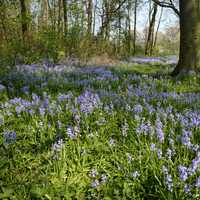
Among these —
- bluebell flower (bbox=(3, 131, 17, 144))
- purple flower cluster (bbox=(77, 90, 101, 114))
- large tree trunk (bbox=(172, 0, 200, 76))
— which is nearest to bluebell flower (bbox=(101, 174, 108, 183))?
bluebell flower (bbox=(3, 131, 17, 144))

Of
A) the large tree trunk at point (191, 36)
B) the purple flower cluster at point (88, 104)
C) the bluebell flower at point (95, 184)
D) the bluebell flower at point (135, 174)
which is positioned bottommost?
the bluebell flower at point (95, 184)

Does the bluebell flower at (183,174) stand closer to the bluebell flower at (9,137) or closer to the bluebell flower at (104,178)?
the bluebell flower at (104,178)

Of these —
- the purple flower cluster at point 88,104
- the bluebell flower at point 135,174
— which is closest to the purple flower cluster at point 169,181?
the bluebell flower at point 135,174

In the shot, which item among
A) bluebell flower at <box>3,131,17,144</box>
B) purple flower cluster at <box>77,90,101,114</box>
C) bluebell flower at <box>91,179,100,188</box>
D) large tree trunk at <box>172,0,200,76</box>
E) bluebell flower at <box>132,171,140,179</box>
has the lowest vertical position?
bluebell flower at <box>91,179,100,188</box>

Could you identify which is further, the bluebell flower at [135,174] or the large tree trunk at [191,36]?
the large tree trunk at [191,36]

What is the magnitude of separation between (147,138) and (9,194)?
1.81 m

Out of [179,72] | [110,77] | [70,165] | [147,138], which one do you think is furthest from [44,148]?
[179,72]

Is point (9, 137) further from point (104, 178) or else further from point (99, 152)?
point (104, 178)

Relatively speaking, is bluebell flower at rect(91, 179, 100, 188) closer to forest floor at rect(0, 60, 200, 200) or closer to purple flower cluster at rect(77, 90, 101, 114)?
forest floor at rect(0, 60, 200, 200)

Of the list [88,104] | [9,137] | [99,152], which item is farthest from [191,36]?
[9,137]

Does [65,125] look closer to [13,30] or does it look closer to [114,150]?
[114,150]

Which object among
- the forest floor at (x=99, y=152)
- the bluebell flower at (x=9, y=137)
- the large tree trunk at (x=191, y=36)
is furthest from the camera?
the large tree trunk at (x=191, y=36)

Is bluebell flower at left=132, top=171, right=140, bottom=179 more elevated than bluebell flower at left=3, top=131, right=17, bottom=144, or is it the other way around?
bluebell flower at left=3, top=131, right=17, bottom=144

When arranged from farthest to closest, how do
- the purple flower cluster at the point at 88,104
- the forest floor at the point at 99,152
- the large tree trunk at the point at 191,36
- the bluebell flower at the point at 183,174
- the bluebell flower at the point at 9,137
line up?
the large tree trunk at the point at 191,36
the purple flower cluster at the point at 88,104
the bluebell flower at the point at 9,137
the forest floor at the point at 99,152
the bluebell flower at the point at 183,174
